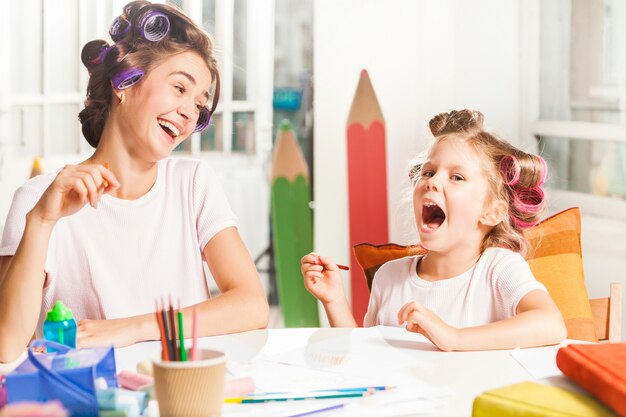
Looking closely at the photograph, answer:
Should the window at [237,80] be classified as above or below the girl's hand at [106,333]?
above

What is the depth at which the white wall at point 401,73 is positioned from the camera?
9.53ft

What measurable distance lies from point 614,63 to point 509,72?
42cm

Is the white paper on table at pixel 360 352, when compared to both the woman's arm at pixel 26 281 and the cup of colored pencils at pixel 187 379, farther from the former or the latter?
the woman's arm at pixel 26 281

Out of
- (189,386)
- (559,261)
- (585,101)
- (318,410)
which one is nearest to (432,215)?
(559,261)

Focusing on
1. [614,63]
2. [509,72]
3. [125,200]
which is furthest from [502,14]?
[125,200]

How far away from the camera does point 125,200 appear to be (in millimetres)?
1861

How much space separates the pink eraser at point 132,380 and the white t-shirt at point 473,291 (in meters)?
0.68

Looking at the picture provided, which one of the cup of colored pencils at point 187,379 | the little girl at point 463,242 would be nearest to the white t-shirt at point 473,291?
the little girl at point 463,242

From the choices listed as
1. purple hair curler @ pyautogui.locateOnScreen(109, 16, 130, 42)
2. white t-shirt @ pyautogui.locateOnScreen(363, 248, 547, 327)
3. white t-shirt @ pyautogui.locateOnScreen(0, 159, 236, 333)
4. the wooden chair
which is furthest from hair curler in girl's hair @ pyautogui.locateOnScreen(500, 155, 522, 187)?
purple hair curler @ pyautogui.locateOnScreen(109, 16, 130, 42)

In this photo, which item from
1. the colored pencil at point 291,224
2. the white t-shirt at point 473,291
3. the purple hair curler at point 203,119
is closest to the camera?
the white t-shirt at point 473,291

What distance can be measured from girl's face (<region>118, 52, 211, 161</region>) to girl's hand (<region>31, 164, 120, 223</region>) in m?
0.44

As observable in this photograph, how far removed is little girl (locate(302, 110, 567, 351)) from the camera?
1.67 metres

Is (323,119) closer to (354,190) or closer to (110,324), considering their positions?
(354,190)

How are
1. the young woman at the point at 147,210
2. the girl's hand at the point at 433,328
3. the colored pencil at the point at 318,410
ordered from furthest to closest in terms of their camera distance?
the young woman at the point at 147,210, the girl's hand at the point at 433,328, the colored pencil at the point at 318,410
